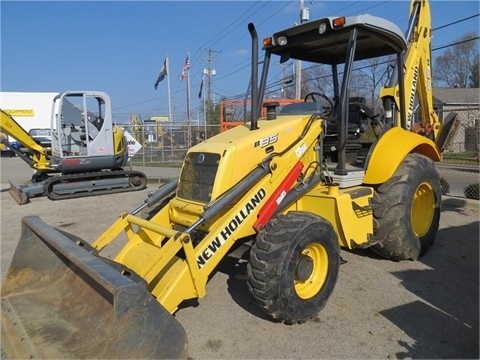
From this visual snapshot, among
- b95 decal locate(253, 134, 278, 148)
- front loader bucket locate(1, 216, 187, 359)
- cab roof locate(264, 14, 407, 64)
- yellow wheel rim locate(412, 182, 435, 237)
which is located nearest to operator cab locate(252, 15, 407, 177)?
cab roof locate(264, 14, 407, 64)

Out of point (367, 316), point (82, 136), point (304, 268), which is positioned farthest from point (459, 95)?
point (304, 268)

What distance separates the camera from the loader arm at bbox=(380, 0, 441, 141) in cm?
541

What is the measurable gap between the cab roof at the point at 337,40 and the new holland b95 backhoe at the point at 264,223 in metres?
0.02

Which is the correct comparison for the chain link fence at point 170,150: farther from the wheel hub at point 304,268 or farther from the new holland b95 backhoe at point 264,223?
the wheel hub at point 304,268

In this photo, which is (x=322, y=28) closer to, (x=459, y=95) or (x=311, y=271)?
(x=311, y=271)

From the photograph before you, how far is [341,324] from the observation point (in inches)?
A: 146

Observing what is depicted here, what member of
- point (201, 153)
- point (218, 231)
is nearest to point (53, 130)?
point (201, 153)

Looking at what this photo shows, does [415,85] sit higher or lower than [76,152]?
higher

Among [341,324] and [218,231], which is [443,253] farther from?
[218,231]

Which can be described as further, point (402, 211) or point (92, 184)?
point (92, 184)

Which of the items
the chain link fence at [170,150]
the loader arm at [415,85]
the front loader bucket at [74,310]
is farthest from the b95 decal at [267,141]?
the chain link fence at [170,150]

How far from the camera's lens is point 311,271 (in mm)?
3812

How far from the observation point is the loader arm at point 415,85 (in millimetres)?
5414

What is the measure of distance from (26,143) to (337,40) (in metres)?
9.71
